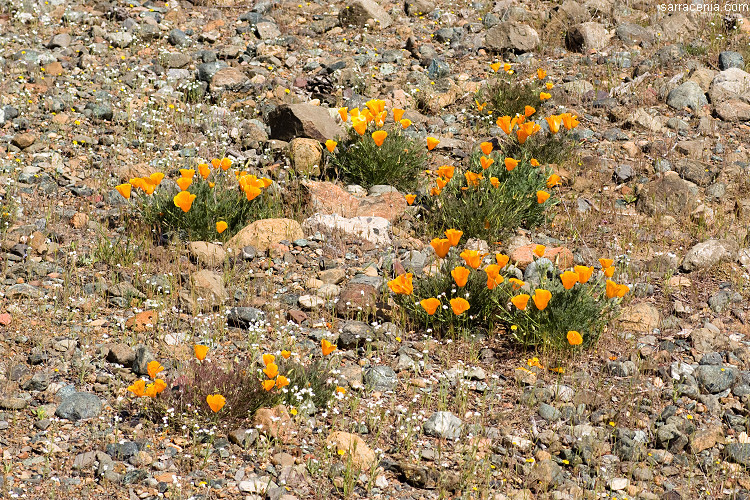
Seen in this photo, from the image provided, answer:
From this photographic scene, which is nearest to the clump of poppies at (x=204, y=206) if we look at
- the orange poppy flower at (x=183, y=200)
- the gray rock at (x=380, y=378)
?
the orange poppy flower at (x=183, y=200)

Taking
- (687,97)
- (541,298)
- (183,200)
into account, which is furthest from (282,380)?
(687,97)

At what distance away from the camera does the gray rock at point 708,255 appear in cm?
634

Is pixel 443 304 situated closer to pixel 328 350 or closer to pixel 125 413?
pixel 328 350

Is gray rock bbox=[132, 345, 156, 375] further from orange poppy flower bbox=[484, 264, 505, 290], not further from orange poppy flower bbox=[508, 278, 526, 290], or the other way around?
orange poppy flower bbox=[508, 278, 526, 290]

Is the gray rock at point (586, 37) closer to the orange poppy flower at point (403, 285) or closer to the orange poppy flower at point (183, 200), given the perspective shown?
the orange poppy flower at point (403, 285)

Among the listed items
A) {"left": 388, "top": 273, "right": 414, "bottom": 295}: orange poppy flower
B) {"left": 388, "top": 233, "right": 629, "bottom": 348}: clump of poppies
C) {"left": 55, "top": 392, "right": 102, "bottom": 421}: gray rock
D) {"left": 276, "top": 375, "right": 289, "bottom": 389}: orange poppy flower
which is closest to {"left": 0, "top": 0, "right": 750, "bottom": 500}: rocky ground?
{"left": 55, "top": 392, "right": 102, "bottom": 421}: gray rock

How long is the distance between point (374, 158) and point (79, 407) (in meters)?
3.76

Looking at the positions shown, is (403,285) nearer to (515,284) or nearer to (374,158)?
(515,284)

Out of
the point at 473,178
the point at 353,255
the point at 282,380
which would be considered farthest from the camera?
the point at 473,178

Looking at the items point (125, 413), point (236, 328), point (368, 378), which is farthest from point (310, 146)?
point (125, 413)

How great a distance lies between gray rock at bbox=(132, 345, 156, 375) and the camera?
4883mm

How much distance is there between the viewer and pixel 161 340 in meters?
5.13

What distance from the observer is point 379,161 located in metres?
7.45

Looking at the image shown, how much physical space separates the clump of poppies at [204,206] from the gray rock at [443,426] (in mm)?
2406
